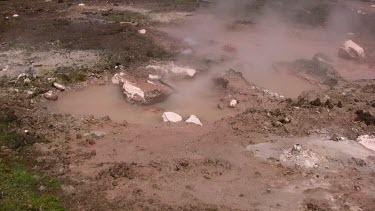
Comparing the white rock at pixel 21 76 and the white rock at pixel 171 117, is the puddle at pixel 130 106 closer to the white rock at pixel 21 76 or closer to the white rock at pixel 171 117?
the white rock at pixel 171 117

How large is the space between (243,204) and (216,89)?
490 centimetres

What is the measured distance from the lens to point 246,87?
12445mm

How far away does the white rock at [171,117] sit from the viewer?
1075 centimetres

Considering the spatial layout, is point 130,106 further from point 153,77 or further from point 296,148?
point 296,148

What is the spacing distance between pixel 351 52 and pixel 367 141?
5.14m

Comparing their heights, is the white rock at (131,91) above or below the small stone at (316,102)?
below

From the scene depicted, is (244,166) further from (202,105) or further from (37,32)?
(37,32)

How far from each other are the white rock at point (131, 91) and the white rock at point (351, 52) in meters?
6.86

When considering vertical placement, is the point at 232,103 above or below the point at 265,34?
above

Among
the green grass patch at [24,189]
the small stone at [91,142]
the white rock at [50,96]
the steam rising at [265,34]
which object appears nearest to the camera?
the green grass patch at [24,189]

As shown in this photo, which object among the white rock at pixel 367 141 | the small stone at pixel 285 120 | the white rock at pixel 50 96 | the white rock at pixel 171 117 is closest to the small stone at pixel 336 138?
the white rock at pixel 367 141

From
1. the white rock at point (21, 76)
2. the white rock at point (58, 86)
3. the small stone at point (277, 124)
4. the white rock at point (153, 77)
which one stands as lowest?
the white rock at point (21, 76)

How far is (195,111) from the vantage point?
1143 centimetres

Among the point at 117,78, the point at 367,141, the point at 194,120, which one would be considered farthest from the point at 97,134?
the point at 367,141
